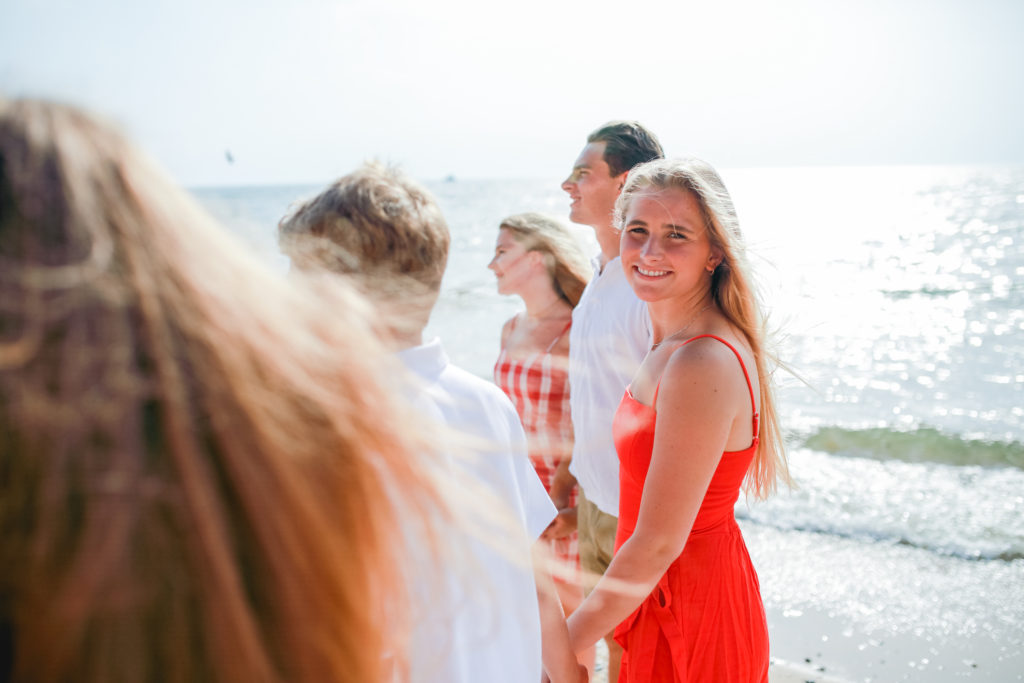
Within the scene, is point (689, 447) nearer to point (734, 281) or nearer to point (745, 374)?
point (745, 374)

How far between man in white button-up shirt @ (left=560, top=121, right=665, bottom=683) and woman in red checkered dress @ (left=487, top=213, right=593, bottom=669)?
28 centimetres

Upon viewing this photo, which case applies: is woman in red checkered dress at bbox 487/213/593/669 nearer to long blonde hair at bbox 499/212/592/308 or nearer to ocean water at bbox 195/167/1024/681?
long blonde hair at bbox 499/212/592/308

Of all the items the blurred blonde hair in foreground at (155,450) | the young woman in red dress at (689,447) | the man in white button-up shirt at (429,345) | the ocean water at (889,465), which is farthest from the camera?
the ocean water at (889,465)

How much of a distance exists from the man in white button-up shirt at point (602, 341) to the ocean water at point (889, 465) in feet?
2.26

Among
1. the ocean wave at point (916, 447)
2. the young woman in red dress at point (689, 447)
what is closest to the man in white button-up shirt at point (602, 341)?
the young woman in red dress at point (689, 447)

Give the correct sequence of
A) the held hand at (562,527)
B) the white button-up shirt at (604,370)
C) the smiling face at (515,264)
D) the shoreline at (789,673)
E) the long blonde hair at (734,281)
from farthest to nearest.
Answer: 1. the shoreline at (789,673)
2. the smiling face at (515,264)
3. the held hand at (562,527)
4. the white button-up shirt at (604,370)
5. the long blonde hair at (734,281)

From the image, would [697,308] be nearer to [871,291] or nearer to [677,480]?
[677,480]

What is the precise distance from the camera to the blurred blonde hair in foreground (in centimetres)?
54

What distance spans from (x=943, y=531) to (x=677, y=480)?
6602 mm

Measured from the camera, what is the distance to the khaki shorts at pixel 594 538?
3.25m

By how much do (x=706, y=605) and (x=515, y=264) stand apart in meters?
2.28

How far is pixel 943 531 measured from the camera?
6.90 metres

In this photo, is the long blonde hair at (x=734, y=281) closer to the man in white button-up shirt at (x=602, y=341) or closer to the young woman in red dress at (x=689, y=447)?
the young woman in red dress at (x=689, y=447)

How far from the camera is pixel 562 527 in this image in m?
3.70
